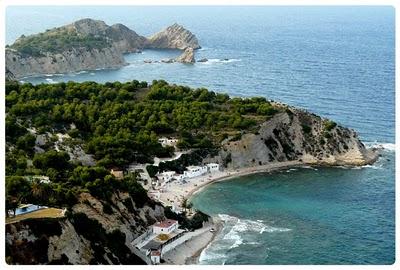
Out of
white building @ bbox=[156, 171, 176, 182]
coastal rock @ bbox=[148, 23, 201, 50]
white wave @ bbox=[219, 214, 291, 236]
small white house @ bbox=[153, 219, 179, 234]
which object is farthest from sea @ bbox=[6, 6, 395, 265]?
white building @ bbox=[156, 171, 176, 182]

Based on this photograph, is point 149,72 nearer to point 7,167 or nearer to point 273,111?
point 273,111

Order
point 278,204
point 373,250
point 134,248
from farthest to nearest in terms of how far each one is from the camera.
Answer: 1. point 278,204
2. point 373,250
3. point 134,248

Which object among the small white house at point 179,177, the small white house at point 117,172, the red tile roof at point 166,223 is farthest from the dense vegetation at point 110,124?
the red tile roof at point 166,223

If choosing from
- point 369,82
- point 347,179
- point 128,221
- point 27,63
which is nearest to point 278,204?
point 347,179

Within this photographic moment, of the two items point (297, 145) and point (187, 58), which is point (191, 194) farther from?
point (187, 58)

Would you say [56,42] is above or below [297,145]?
above

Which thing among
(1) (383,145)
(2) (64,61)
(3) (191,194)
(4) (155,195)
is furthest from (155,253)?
(2) (64,61)

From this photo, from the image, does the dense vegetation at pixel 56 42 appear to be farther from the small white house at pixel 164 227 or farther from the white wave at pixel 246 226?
the small white house at pixel 164 227

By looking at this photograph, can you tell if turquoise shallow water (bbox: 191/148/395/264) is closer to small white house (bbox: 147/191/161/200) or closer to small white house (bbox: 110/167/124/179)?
small white house (bbox: 147/191/161/200)
